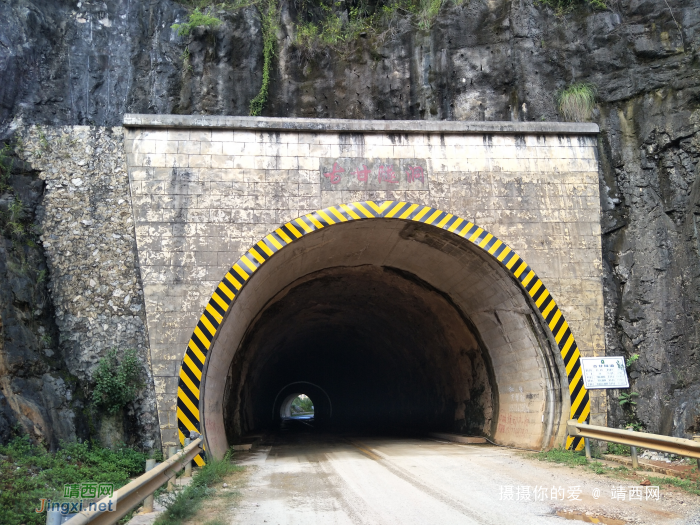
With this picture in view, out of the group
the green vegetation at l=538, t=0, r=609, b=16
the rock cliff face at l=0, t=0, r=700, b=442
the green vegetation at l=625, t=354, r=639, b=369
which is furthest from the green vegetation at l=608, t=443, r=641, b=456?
the green vegetation at l=538, t=0, r=609, b=16

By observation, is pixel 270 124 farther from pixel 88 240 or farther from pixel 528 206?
pixel 528 206

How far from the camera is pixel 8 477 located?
551cm

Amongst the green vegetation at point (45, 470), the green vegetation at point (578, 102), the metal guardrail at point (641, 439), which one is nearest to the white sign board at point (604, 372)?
the metal guardrail at point (641, 439)

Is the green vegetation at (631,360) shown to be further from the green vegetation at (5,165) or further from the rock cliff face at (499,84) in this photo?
the green vegetation at (5,165)

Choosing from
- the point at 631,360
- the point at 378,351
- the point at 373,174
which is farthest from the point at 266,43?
the point at 378,351

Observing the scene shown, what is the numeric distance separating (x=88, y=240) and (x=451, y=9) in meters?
7.86

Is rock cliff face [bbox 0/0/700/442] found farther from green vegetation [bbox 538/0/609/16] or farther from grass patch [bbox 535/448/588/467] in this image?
grass patch [bbox 535/448/588/467]

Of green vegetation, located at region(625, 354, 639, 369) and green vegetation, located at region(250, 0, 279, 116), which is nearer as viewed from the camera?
green vegetation, located at region(625, 354, 639, 369)

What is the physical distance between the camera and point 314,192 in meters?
8.64

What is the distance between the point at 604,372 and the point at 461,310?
3350 millimetres

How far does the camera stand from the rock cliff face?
8.55 metres

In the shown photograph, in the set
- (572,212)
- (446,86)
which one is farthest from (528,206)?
(446,86)

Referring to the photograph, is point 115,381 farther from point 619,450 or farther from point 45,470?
point 619,450

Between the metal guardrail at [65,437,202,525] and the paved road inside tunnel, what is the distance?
0.68m
